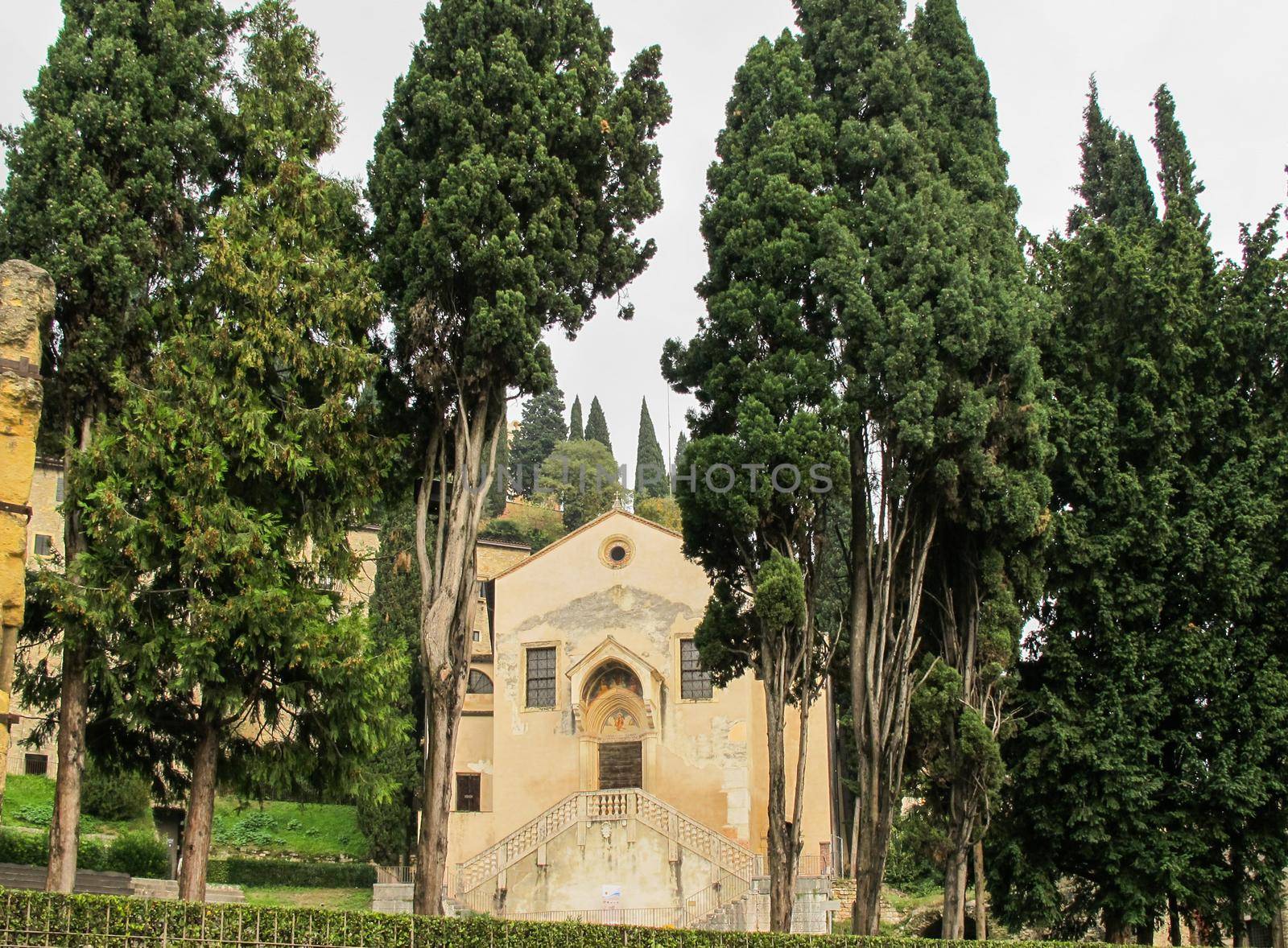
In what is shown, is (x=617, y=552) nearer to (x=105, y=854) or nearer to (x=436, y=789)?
(x=105, y=854)

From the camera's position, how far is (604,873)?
87.8ft

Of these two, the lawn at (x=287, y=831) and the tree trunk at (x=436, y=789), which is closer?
the tree trunk at (x=436, y=789)

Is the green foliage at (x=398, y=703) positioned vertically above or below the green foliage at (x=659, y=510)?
below

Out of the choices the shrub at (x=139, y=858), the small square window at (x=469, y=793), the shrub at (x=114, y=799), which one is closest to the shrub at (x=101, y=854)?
the shrub at (x=139, y=858)

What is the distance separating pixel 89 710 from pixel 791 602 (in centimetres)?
884

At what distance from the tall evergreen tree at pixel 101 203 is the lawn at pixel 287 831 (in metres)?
20.2

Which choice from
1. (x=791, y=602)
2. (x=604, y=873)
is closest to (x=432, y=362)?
(x=791, y=602)

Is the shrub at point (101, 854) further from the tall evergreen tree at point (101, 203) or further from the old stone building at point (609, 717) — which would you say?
the tall evergreen tree at point (101, 203)

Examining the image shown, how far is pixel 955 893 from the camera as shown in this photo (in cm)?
1916

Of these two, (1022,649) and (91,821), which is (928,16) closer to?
(1022,649)

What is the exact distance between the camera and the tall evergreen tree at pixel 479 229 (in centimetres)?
1731

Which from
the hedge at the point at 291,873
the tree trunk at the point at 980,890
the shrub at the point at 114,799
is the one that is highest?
the shrub at the point at 114,799

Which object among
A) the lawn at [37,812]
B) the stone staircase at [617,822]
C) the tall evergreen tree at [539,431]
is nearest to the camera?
the stone staircase at [617,822]

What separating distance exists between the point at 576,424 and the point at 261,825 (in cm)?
4616
